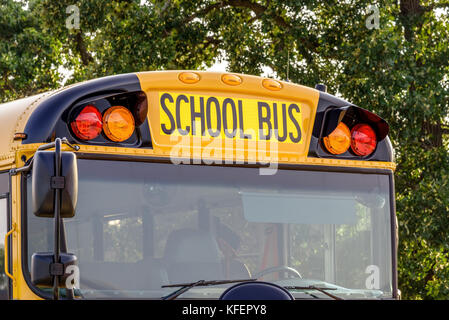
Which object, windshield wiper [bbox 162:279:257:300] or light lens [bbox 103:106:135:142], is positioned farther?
light lens [bbox 103:106:135:142]

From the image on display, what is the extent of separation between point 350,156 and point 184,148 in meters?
1.05

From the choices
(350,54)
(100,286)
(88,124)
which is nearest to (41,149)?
(88,124)

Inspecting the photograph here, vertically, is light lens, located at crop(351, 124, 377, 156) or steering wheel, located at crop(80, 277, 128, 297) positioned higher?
light lens, located at crop(351, 124, 377, 156)

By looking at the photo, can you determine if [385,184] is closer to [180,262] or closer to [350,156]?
[350,156]

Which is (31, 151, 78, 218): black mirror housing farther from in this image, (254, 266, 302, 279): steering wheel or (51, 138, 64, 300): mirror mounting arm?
(254, 266, 302, 279): steering wheel

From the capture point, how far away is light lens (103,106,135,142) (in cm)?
421

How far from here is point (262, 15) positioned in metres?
11.9

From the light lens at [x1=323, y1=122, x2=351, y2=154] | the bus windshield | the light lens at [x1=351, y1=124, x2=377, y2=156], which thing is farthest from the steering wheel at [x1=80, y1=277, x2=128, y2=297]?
the light lens at [x1=351, y1=124, x2=377, y2=156]

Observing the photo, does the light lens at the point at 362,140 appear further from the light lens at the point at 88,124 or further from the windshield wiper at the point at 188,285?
the light lens at the point at 88,124

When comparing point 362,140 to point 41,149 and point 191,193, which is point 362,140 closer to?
point 191,193

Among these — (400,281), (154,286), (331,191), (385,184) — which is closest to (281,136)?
(331,191)

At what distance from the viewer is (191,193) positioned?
423 cm

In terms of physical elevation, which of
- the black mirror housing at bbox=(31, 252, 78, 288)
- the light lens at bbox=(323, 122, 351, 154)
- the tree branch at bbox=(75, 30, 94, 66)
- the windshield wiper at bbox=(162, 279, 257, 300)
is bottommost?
the windshield wiper at bbox=(162, 279, 257, 300)

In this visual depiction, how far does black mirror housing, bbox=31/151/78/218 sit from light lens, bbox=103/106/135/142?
525 mm
